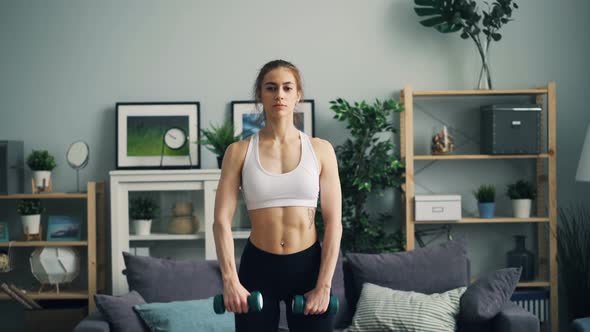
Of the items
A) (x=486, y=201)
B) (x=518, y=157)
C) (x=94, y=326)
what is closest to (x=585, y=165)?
(x=518, y=157)

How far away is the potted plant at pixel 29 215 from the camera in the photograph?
A: 3.66 m

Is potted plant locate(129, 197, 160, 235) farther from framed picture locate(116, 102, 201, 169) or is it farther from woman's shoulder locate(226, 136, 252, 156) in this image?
woman's shoulder locate(226, 136, 252, 156)

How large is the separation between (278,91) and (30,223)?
2487 mm

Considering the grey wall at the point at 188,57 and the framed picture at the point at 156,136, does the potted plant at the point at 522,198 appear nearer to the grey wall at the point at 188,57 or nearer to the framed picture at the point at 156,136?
the grey wall at the point at 188,57

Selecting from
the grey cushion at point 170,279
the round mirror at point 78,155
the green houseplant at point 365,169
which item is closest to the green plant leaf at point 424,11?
the green houseplant at point 365,169

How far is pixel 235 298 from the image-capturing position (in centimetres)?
168

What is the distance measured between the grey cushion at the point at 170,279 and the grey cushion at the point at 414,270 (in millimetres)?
690

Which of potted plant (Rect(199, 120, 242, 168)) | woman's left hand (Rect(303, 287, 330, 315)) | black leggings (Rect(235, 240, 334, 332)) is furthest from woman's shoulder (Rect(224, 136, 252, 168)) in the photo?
potted plant (Rect(199, 120, 242, 168))

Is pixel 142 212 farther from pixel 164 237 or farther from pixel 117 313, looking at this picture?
pixel 117 313

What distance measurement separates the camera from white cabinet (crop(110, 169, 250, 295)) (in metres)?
3.53

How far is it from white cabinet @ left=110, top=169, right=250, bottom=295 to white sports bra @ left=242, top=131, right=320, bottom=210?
1789 mm

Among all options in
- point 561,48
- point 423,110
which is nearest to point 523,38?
point 561,48

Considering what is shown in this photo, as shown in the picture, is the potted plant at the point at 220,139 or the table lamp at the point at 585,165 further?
the potted plant at the point at 220,139

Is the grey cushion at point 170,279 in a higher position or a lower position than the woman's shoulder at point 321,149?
lower
